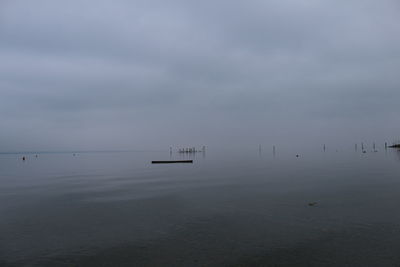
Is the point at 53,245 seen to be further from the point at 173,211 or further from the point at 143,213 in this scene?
the point at 173,211

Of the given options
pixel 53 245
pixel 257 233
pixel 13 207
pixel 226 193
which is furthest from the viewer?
pixel 226 193

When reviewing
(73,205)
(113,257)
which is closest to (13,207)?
(73,205)

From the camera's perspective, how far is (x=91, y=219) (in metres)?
18.9

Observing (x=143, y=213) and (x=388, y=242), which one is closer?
(x=388, y=242)

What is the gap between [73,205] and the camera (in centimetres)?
2389

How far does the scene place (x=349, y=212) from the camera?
19.1m

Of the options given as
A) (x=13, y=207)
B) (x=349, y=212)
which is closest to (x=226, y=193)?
(x=349, y=212)

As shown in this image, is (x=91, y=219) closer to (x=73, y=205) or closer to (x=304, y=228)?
(x=73, y=205)

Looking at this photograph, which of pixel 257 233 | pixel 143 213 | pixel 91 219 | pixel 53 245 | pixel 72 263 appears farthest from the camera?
pixel 143 213

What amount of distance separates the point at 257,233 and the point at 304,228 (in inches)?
118

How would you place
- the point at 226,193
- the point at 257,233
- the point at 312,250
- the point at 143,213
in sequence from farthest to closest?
1. the point at 226,193
2. the point at 143,213
3. the point at 257,233
4. the point at 312,250

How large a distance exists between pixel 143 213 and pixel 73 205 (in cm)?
792

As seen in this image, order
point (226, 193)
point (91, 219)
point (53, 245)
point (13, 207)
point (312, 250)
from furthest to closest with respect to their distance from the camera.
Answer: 1. point (226, 193)
2. point (13, 207)
3. point (91, 219)
4. point (53, 245)
5. point (312, 250)

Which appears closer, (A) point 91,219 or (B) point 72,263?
(B) point 72,263
